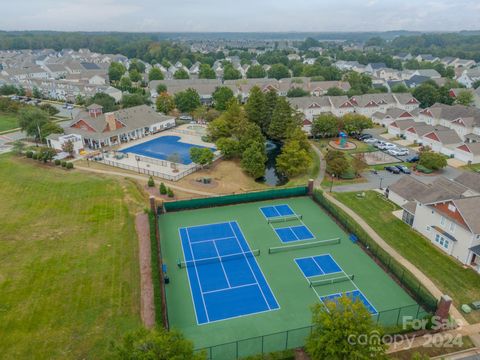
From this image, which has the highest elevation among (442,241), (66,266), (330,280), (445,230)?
(445,230)

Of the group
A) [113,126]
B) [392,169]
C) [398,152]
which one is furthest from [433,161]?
[113,126]

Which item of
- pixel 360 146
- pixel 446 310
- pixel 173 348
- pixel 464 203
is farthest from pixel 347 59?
pixel 173 348

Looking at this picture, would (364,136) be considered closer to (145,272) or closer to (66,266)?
(145,272)

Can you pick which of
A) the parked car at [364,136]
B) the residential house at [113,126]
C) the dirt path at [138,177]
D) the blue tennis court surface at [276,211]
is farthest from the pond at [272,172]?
the residential house at [113,126]

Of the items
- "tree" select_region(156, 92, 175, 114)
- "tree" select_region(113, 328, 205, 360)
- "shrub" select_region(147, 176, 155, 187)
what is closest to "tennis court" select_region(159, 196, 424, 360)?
"tree" select_region(113, 328, 205, 360)

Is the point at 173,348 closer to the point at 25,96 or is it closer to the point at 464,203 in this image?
the point at 464,203

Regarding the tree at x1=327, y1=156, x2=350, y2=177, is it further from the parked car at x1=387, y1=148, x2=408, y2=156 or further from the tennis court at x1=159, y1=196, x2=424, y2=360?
the parked car at x1=387, y1=148, x2=408, y2=156
